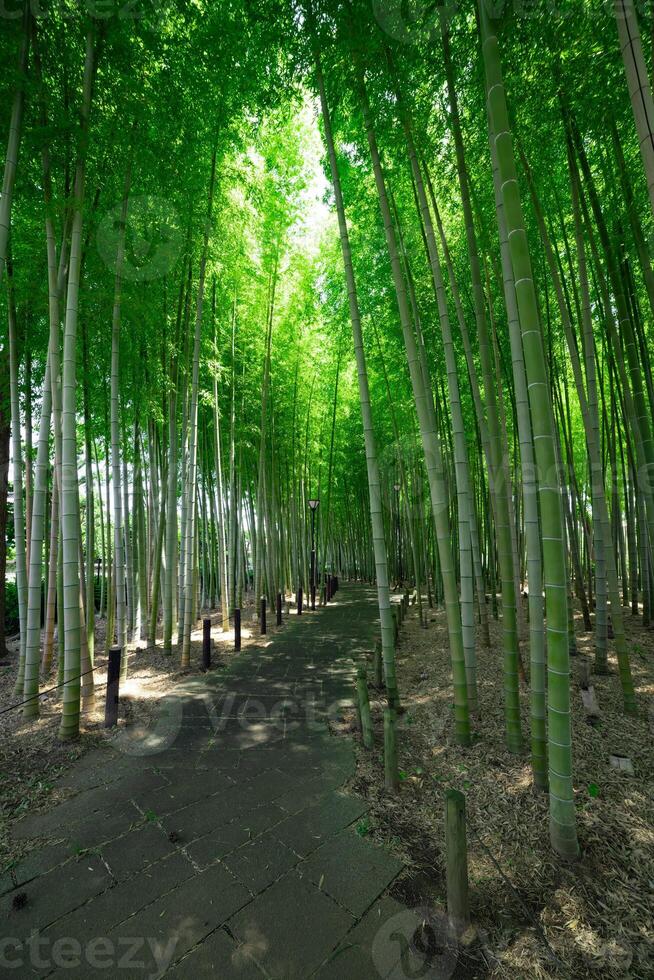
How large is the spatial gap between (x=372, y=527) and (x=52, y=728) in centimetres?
290

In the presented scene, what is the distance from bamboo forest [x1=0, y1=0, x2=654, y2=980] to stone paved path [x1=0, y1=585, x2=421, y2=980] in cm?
1

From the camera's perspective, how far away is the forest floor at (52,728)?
2.37m

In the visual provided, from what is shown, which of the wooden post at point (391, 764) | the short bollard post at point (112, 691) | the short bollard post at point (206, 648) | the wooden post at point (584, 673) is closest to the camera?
the wooden post at point (391, 764)

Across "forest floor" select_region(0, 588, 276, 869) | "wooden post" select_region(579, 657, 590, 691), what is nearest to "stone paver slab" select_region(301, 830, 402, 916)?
"forest floor" select_region(0, 588, 276, 869)

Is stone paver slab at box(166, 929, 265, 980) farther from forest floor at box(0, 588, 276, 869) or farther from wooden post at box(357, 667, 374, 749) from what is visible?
wooden post at box(357, 667, 374, 749)

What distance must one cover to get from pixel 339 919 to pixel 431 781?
3.42 ft

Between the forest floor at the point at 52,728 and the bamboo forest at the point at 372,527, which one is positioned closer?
the bamboo forest at the point at 372,527

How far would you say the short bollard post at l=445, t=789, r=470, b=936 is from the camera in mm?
1516

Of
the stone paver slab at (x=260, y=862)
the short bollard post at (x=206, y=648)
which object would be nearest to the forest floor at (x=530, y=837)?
the stone paver slab at (x=260, y=862)

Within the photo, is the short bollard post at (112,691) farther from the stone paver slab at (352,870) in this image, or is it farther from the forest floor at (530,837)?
the stone paver slab at (352,870)

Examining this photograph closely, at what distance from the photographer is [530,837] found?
1.90 metres

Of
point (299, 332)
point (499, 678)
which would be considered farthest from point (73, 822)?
point (299, 332)

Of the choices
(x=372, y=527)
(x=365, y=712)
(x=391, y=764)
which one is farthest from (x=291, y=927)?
(x=372, y=527)

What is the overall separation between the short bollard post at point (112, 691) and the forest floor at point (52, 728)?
0.22 feet
